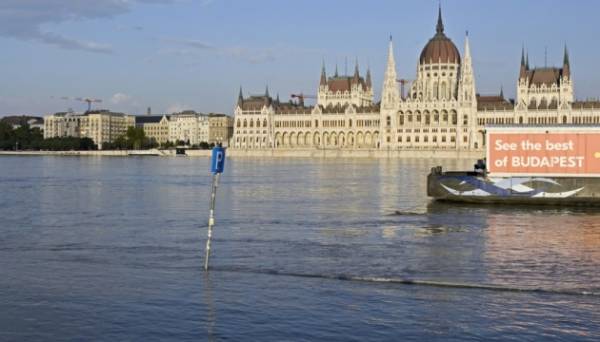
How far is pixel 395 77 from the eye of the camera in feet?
634

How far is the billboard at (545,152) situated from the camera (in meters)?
37.2

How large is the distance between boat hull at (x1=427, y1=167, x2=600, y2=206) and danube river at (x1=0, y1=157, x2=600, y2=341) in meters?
4.39

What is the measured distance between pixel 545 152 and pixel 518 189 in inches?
81.2

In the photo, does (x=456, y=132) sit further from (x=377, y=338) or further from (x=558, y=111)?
(x=377, y=338)

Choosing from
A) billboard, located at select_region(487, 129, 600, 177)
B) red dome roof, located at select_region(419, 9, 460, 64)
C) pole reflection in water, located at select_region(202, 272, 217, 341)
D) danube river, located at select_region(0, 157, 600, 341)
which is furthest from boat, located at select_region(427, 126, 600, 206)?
red dome roof, located at select_region(419, 9, 460, 64)

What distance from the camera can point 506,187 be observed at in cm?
3788

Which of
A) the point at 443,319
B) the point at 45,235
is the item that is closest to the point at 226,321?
the point at 443,319

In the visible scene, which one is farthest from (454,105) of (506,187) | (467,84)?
(506,187)

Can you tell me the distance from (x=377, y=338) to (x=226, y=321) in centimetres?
255

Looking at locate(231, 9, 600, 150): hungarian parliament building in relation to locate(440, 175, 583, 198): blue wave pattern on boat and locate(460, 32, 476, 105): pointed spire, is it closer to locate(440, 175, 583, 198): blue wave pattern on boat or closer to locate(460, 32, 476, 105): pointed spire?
locate(460, 32, 476, 105): pointed spire

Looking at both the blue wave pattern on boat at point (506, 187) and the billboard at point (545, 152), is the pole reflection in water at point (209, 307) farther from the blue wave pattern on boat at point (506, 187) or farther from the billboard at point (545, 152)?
the billboard at point (545, 152)

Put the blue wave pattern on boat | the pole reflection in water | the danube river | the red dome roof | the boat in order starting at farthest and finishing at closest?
the red dome roof
the blue wave pattern on boat
the boat
the danube river
the pole reflection in water

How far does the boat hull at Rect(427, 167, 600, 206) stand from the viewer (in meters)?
36.9

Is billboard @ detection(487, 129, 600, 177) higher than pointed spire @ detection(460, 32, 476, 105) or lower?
lower
